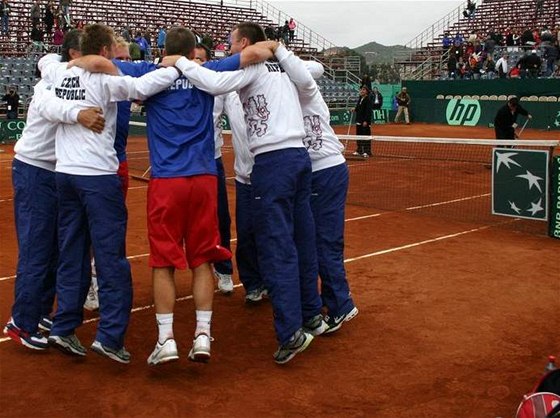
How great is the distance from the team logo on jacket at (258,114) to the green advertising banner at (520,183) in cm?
557

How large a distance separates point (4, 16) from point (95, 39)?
2929 cm

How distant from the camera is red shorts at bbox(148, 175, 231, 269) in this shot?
179 inches

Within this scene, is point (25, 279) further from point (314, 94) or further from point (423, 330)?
point (423, 330)

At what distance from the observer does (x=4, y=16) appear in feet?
101

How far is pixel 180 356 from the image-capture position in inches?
198

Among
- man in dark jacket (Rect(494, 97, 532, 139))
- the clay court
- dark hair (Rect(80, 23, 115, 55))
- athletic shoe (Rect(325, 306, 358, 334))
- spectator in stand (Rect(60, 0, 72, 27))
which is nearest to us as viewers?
the clay court

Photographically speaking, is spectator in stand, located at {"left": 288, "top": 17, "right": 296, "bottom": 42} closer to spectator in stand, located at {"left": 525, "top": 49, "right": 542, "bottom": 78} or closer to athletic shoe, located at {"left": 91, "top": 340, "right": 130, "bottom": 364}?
spectator in stand, located at {"left": 525, "top": 49, "right": 542, "bottom": 78}

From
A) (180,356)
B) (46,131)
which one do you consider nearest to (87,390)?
(180,356)

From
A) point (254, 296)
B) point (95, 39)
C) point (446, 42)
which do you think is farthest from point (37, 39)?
point (95, 39)

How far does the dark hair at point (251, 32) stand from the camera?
4.96 meters

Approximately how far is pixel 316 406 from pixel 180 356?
4.26 feet

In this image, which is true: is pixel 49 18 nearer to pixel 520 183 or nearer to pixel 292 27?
pixel 292 27

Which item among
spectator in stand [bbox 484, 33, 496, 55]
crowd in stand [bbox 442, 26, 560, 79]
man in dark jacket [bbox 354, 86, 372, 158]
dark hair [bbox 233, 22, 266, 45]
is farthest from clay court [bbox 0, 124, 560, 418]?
spectator in stand [bbox 484, 33, 496, 55]

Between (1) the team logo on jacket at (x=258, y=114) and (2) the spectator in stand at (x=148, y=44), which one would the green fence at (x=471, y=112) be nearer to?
(2) the spectator in stand at (x=148, y=44)
